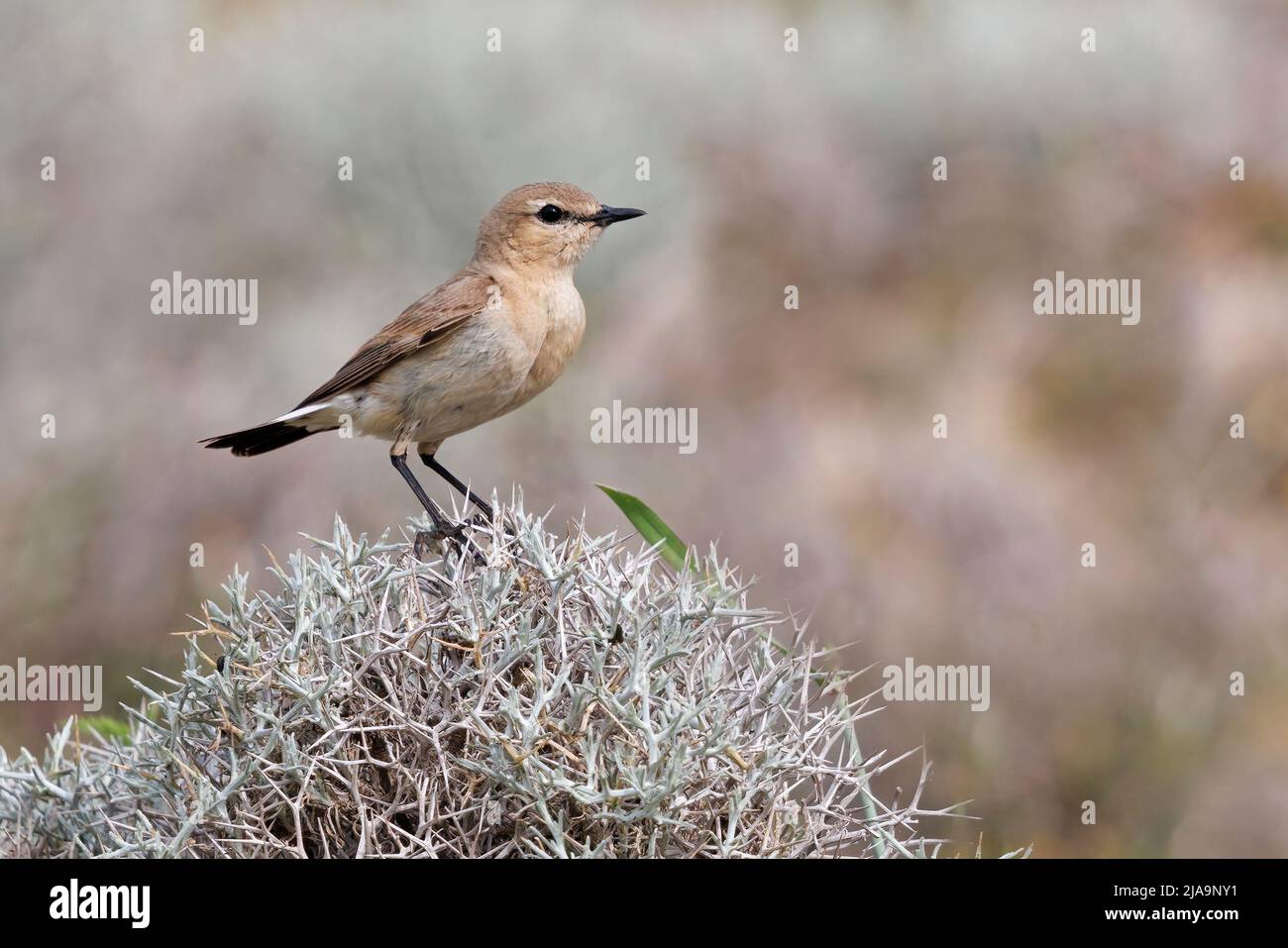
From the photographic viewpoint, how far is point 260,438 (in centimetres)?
353

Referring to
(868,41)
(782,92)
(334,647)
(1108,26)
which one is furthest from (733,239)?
(334,647)

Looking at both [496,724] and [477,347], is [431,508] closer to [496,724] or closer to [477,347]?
[477,347]

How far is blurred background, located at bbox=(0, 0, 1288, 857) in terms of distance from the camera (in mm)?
5520

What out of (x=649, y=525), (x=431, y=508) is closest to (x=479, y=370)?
(x=431, y=508)

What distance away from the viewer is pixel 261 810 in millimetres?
2098

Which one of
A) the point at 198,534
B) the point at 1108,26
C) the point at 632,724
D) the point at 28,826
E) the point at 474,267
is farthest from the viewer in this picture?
the point at 1108,26

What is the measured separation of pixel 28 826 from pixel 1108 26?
22.9 ft

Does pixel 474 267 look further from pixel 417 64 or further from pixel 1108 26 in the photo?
pixel 1108 26

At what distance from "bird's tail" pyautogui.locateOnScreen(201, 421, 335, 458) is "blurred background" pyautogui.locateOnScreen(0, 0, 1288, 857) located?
2.21 m

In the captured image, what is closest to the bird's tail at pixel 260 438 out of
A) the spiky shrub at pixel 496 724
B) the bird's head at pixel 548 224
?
the bird's head at pixel 548 224

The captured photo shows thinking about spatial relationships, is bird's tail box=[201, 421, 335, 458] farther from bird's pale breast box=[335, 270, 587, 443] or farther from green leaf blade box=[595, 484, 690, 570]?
green leaf blade box=[595, 484, 690, 570]

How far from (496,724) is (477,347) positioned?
4.83 ft

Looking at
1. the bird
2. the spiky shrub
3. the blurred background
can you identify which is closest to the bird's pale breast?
the bird

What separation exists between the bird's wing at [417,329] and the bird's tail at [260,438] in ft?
0.35
